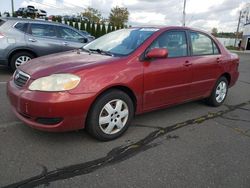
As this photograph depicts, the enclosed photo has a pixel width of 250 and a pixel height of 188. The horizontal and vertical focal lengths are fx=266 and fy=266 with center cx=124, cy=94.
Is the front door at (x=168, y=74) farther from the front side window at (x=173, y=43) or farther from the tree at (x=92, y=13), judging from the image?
the tree at (x=92, y=13)

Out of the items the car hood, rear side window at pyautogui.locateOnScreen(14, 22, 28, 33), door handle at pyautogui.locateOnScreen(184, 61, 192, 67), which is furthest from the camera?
rear side window at pyautogui.locateOnScreen(14, 22, 28, 33)

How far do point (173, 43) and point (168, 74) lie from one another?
1.97ft

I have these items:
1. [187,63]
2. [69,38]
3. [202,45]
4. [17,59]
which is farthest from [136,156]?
[69,38]

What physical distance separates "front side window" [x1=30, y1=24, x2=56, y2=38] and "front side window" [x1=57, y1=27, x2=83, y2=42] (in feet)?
0.75

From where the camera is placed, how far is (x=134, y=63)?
3695 millimetres

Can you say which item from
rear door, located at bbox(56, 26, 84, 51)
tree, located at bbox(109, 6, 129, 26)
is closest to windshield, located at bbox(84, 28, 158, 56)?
rear door, located at bbox(56, 26, 84, 51)

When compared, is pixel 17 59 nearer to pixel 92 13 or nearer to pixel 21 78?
pixel 21 78

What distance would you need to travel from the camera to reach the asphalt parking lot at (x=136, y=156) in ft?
9.02

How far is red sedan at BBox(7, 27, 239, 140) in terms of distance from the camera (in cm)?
315

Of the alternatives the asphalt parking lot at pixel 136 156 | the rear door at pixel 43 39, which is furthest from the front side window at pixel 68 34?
the asphalt parking lot at pixel 136 156

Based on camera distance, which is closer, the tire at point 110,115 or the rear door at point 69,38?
the tire at point 110,115

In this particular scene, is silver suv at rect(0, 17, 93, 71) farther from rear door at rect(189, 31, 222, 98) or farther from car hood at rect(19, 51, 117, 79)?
rear door at rect(189, 31, 222, 98)

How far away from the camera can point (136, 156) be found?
325 cm

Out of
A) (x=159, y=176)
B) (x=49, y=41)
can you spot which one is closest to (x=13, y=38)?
(x=49, y=41)
